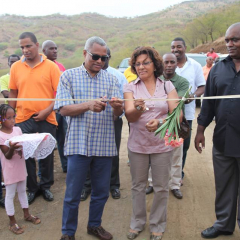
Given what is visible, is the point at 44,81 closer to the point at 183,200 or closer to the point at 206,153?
the point at 183,200

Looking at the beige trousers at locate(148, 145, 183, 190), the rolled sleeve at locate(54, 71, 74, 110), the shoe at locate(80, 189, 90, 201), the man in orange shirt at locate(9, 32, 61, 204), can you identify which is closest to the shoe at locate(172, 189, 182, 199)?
the beige trousers at locate(148, 145, 183, 190)

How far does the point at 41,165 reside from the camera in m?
4.68

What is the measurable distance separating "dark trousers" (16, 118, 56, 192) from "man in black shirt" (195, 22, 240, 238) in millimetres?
2270

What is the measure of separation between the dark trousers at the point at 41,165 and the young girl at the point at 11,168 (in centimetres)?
48

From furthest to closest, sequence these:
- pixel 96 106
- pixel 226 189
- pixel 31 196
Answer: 1. pixel 31 196
2. pixel 226 189
3. pixel 96 106

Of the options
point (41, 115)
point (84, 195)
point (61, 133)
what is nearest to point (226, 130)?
point (84, 195)

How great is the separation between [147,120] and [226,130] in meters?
0.88

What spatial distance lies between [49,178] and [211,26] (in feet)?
116

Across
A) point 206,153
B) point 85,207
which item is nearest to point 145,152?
point 85,207

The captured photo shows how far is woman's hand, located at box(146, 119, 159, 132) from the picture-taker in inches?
124

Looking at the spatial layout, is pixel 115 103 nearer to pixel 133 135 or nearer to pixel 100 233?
pixel 133 135

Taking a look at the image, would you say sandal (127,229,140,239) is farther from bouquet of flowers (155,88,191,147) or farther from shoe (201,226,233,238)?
bouquet of flowers (155,88,191,147)

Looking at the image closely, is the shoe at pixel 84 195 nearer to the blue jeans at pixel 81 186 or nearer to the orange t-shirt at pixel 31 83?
the blue jeans at pixel 81 186

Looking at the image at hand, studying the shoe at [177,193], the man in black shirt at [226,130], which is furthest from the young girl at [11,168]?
the man in black shirt at [226,130]
